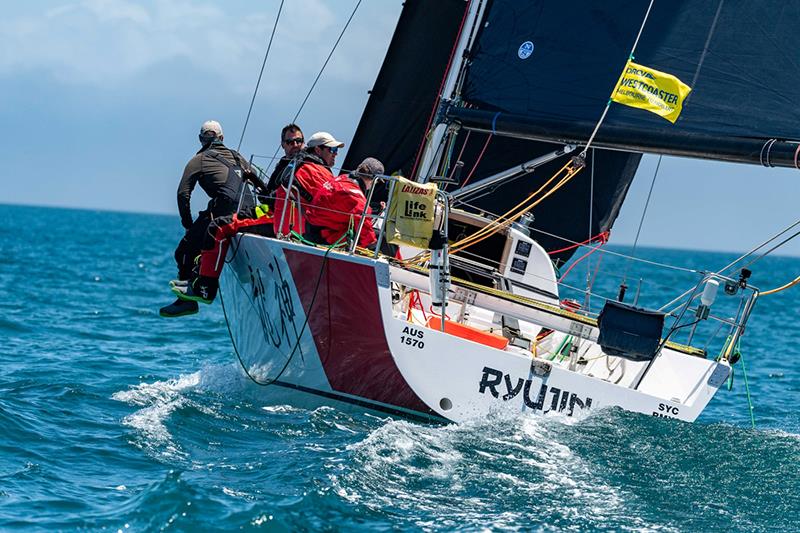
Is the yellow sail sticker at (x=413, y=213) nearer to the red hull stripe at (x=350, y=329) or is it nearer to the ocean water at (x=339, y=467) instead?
the red hull stripe at (x=350, y=329)

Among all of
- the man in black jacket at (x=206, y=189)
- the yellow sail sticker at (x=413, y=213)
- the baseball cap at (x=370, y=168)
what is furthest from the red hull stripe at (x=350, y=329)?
the man in black jacket at (x=206, y=189)

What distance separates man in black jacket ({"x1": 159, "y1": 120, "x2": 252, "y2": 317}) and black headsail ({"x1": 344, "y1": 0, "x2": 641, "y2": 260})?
2516mm

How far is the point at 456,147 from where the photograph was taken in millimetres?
9781

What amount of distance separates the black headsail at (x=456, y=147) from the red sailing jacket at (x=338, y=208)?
9.08 feet

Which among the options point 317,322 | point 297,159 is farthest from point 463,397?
point 297,159

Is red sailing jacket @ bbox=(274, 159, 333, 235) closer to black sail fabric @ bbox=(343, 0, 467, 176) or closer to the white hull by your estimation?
the white hull

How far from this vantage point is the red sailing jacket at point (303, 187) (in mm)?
7223

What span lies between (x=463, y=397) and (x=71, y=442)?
232 centimetres

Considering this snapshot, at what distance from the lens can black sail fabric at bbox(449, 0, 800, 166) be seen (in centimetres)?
695

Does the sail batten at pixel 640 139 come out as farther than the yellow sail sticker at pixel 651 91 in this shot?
No

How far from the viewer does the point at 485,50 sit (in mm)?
8297

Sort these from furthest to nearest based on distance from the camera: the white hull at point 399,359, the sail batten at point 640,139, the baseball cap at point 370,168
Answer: the baseball cap at point 370,168 → the sail batten at point 640,139 → the white hull at point 399,359

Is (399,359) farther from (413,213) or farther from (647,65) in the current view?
(647,65)

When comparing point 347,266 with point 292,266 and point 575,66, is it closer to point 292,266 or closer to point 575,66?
point 292,266
